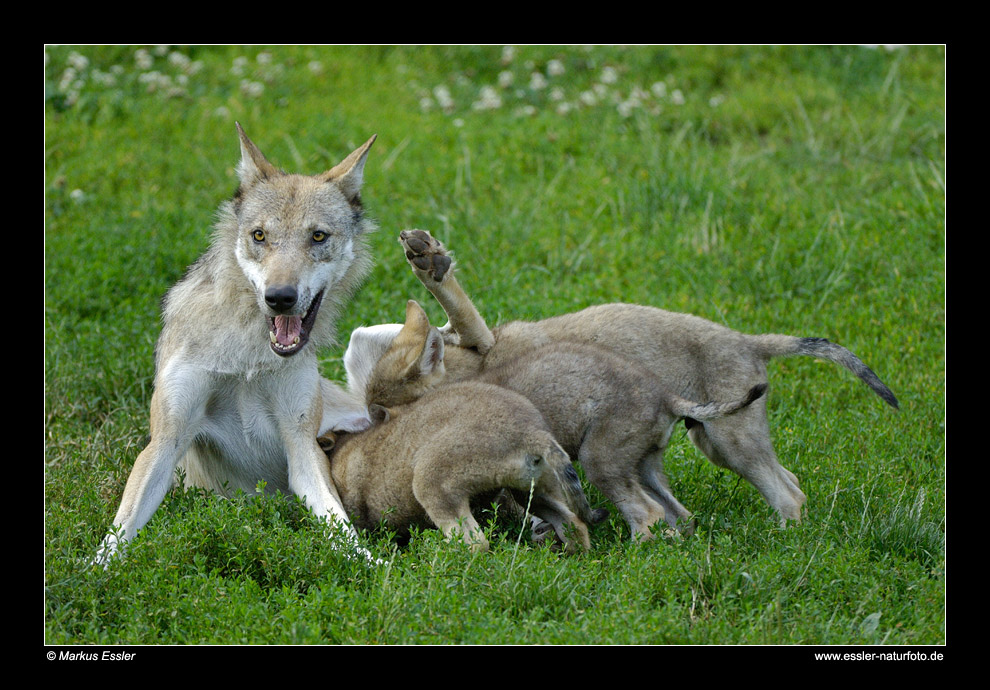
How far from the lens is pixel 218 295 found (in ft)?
18.5

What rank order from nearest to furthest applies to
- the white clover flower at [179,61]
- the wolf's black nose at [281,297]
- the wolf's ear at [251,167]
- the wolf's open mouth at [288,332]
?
the wolf's black nose at [281,297], the wolf's open mouth at [288,332], the wolf's ear at [251,167], the white clover flower at [179,61]

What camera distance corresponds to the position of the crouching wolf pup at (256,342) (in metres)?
5.29

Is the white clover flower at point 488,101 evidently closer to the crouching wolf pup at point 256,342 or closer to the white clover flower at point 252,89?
the white clover flower at point 252,89

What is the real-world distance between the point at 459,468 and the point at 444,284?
5.35 feet

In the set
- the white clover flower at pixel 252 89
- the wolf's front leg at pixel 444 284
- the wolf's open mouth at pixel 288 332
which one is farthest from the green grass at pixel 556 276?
the wolf's front leg at pixel 444 284

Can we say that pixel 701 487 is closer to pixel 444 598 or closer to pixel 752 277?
pixel 444 598

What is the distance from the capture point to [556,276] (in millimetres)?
8898

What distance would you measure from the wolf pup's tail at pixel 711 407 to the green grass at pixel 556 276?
2.15 ft

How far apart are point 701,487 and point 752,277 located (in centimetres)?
317

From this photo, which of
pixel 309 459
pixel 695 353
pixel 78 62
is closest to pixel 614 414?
pixel 695 353

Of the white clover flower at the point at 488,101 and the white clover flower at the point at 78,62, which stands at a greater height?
the white clover flower at the point at 78,62

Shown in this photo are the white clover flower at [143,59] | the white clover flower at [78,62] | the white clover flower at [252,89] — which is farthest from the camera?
the white clover flower at [143,59]

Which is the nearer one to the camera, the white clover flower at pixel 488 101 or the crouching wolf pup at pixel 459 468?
the crouching wolf pup at pixel 459 468

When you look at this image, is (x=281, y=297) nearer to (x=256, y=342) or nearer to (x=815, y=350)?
(x=256, y=342)
